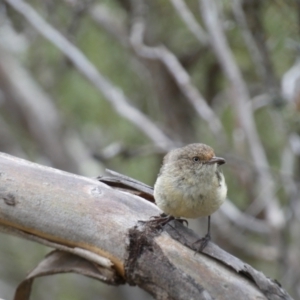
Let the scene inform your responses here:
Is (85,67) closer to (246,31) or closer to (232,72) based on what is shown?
(232,72)

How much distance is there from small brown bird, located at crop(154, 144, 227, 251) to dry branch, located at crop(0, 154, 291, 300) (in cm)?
12

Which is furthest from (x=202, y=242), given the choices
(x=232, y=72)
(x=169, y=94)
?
(x=169, y=94)

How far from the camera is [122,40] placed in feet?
24.8

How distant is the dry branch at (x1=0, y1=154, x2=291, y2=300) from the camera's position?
2.84 meters

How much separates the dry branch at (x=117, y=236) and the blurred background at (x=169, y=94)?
260cm

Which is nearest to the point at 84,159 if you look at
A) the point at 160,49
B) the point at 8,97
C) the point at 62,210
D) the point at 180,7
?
the point at 8,97

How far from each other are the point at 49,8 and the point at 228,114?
3.11m

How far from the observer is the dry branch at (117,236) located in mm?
2838

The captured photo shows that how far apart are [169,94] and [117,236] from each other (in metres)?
5.39

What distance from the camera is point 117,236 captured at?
3.02 m

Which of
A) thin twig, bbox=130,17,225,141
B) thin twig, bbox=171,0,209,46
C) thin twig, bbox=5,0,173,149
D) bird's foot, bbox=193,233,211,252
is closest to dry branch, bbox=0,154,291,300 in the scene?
bird's foot, bbox=193,233,211,252

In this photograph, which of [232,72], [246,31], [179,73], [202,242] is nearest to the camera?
[202,242]

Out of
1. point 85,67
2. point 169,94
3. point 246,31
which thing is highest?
point 246,31

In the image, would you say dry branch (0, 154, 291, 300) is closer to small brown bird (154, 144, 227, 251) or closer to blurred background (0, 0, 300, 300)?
small brown bird (154, 144, 227, 251)
